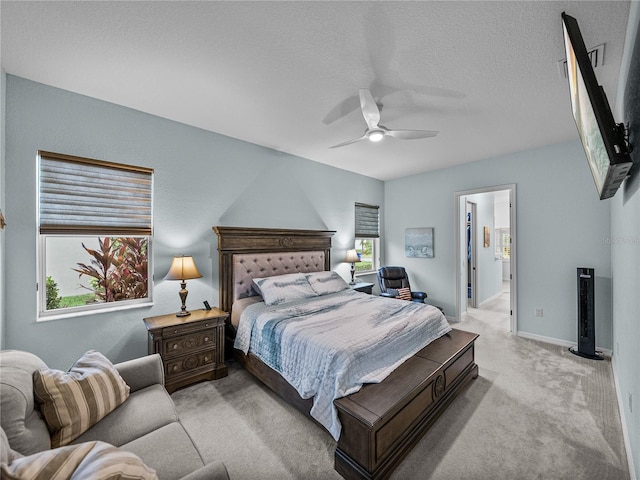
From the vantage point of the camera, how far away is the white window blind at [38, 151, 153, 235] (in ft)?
8.10

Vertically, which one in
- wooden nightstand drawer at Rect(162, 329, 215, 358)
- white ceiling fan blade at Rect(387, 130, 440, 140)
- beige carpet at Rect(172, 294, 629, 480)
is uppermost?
white ceiling fan blade at Rect(387, 130, 440, 140)

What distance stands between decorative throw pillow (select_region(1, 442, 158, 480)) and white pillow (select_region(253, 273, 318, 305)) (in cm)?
232

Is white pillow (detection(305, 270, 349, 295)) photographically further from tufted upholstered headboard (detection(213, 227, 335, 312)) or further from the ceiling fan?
the ceiling fan

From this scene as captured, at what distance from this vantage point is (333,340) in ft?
7.12

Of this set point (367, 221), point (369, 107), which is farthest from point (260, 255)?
point (367, 221)

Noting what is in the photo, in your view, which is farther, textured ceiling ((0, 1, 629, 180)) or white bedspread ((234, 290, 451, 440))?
white bedspread ((234, 290, 451, 440))

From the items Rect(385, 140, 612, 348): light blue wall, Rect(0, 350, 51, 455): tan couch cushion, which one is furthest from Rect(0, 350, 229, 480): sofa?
Rect(385, 140, 612, 348): light blue wall

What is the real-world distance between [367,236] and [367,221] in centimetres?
33

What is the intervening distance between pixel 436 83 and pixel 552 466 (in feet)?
9.83

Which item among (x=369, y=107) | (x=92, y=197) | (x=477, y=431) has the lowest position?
(x=477, y=431)

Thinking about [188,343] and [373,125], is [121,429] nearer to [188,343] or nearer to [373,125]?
[188,343]

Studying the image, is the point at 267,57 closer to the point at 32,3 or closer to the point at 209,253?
the point at 32,3

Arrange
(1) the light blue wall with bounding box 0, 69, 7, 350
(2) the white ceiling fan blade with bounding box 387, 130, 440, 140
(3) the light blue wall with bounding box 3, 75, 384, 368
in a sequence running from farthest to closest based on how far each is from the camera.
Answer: (2) the white ceiling fan blade with bounding box 387, 130, 440, 140, (3) the light blue wall with bounding box 3, 75, 384, 368, (1) the light blue wall with bounding box 0, 69, 7, 350

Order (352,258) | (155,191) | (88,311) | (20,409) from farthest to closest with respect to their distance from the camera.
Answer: (352,258), (155,191), (88,311), (20,409)
